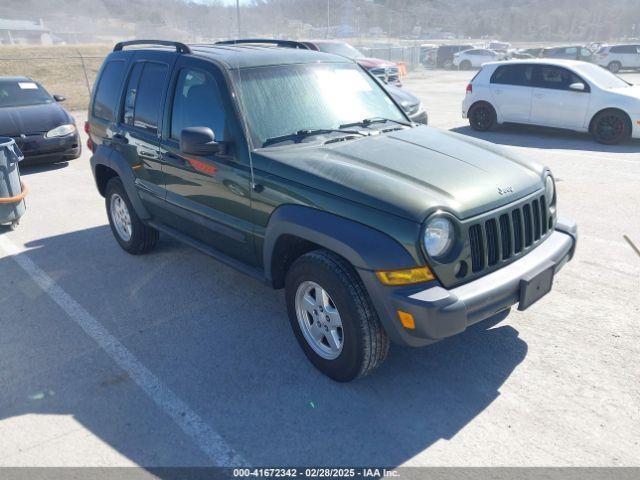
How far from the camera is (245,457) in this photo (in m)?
Answer: 2.93

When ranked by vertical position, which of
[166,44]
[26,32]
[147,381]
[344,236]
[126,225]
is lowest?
[147,381]

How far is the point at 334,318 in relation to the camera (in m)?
3.43

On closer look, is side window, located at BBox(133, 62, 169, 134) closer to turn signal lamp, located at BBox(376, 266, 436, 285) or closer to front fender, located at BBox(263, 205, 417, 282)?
front fender, located at BBox(263, 205, 417, 282)

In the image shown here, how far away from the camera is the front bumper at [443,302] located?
9.56 feet

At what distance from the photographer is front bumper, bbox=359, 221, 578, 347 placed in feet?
9.56

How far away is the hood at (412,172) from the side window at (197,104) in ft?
1.75

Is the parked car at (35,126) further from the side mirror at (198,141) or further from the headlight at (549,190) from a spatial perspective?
the headlight at (549,190)

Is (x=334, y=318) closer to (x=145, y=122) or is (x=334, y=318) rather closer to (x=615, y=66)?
(x=145, y=122)

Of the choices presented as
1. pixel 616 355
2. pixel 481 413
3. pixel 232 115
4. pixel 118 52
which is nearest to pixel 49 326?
pixel 232 115

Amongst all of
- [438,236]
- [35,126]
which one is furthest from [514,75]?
[438,236]

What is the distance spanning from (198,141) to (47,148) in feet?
22.9

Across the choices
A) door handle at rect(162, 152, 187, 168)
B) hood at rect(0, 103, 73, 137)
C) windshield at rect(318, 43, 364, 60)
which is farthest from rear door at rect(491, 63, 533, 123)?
door handle at rect(162, 152, 187, 168)

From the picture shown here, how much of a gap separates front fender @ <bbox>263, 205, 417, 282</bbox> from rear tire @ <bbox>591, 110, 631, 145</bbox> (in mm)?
9018

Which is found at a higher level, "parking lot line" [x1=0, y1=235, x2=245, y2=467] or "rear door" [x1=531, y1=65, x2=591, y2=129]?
"rear door" [x1=531, y1=65, x2=591, y2=129]
